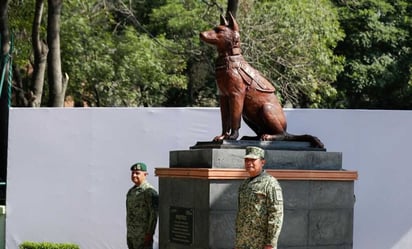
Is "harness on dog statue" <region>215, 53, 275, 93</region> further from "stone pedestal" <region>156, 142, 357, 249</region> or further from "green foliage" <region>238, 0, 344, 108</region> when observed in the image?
"green foliage" <region>238, 0, 344, 108</region>

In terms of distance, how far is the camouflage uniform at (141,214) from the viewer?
1017cm

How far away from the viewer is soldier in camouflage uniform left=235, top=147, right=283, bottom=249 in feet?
26.6

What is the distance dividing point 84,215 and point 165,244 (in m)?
3.50

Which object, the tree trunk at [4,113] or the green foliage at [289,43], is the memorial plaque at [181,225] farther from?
the green foliage at [289,43]

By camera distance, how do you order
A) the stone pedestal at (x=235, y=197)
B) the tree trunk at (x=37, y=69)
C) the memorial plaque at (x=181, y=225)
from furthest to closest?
the tree trunk at (x=37, y=69)
the memorial plaque at (x=181, y=225)
the stone pedestal at (x=235, y=197)

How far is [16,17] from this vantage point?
23.2m

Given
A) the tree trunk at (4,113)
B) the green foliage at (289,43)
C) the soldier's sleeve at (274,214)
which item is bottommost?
the soldier's sleeve at (274,214)

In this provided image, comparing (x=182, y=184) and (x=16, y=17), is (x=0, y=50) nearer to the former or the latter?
(x=16, y=17)

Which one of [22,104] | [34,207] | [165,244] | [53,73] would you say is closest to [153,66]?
[22,104]

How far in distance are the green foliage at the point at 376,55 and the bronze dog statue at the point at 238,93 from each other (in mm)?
19285

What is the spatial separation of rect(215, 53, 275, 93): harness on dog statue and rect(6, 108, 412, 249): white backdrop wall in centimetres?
325

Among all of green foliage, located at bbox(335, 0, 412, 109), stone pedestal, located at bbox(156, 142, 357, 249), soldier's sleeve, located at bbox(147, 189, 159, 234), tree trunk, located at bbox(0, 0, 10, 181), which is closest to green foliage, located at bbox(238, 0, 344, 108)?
green foliage, located at bbox(335, 0, 412, 109)

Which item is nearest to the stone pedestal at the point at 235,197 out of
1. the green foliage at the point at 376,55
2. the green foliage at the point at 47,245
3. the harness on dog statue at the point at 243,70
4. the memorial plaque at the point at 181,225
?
the memorial plaque at the point at 181,225

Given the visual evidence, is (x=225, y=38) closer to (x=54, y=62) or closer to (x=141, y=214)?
(x=141, y=214)
